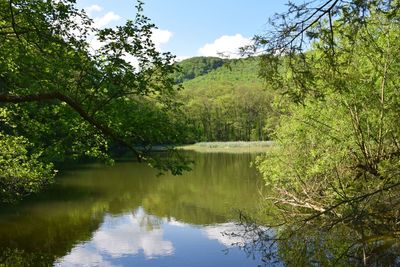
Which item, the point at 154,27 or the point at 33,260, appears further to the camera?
the point at 33,260

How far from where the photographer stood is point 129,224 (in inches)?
771

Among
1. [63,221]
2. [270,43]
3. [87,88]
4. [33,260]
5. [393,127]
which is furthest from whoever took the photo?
[63,221]

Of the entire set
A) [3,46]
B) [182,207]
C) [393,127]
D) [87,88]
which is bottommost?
[182,207]

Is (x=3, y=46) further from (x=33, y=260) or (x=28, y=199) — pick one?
(x=28, y=199)

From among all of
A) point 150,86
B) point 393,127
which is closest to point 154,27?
point 150,86

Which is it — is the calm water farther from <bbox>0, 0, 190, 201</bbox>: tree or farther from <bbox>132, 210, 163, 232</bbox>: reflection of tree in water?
<bbox>0, 0, 190, 201</bbox>: tree

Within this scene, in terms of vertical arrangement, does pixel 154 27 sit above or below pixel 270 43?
above

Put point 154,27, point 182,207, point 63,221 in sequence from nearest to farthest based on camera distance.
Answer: point 154,27 → point 63,221 → point 182,207

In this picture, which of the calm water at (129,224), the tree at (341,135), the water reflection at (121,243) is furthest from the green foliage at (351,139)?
the water reflection at (121,243)

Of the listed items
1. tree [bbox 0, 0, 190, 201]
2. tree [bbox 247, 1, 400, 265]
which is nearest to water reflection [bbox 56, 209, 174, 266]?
tree [bbox 247, 1, 400, 265]

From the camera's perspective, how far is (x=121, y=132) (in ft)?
22.9

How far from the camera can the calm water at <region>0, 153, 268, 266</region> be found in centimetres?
1405

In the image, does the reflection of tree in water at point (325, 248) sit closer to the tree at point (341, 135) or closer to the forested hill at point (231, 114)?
the tree at point (341, 135)

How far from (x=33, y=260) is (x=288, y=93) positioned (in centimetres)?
1151
